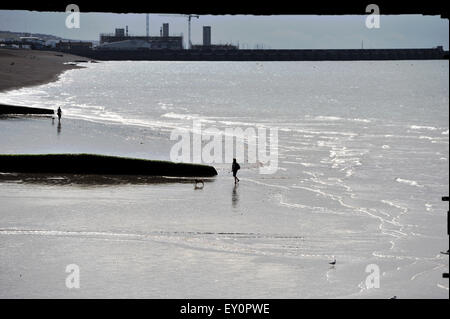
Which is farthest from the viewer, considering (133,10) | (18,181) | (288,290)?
(18,181)

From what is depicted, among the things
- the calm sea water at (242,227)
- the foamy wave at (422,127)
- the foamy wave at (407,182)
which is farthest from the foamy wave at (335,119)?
the foamy wave at (407,182)

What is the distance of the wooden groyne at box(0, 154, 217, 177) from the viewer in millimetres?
34750

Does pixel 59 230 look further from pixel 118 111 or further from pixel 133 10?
pixel 118 111

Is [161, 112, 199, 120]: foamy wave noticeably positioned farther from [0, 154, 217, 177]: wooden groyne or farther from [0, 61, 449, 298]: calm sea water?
[0, 154, 217, 177]: wooden groyne

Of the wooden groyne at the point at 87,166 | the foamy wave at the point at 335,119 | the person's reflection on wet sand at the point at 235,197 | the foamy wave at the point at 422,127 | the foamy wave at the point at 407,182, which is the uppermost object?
the wooden groyne at the point at 87,166

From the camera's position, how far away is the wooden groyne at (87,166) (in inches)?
1368

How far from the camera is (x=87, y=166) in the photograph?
3506 centimetres

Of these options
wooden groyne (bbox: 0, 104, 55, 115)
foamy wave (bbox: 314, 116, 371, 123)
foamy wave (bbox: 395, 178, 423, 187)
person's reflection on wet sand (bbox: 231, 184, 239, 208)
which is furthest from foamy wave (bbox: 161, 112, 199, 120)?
person's reflection on wet sand (bbox: 231, 184, 239, 208)

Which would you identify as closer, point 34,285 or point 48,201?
point 34,285

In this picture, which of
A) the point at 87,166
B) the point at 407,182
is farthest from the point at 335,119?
the point at 87,166

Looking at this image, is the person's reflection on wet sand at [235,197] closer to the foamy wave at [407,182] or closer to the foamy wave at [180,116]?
the foamy wave at [407,182]

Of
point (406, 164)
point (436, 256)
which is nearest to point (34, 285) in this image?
point (436, 256)

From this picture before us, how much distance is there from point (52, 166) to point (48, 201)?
22.6ft

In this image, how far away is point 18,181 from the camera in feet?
107
